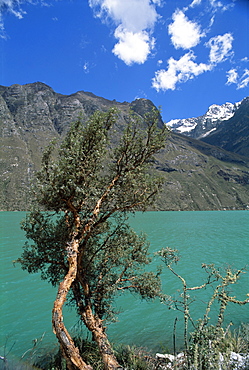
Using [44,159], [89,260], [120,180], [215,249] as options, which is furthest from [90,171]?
[215,249]

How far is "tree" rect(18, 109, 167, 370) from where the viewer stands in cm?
941

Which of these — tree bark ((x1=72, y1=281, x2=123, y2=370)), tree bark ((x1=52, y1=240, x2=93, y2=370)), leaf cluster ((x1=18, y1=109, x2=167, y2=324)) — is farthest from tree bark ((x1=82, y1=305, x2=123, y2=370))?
tree bark ((x1=52, y1=240, x2=93, y2=370))

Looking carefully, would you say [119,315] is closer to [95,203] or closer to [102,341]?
[102,341]

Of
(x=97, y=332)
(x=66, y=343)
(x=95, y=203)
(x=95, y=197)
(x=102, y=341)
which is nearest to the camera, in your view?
(x=66, y=343)

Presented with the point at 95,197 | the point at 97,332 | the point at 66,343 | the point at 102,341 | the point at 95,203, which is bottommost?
the point at 102,341

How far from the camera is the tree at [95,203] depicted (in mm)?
9414

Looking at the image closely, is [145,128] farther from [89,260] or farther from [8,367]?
[8,367]

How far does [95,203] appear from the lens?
33.4ft

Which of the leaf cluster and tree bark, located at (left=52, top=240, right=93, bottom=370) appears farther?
the leaf cluster

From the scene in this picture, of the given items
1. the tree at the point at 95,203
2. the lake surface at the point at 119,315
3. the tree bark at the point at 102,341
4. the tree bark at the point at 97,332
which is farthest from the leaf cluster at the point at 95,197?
A: the lake surface at the point at 119,315

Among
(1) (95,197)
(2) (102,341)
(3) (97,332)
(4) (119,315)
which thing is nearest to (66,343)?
(2) (102,341)

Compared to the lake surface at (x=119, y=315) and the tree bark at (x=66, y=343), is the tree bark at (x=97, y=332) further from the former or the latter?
the lake surface at (x=119, y=315)

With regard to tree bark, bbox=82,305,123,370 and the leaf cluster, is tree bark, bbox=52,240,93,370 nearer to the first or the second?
tree bark, bbox=82,305,123,370

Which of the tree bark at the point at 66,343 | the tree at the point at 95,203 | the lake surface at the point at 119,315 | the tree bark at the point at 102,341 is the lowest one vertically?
the lake surface at the point at 119,315
